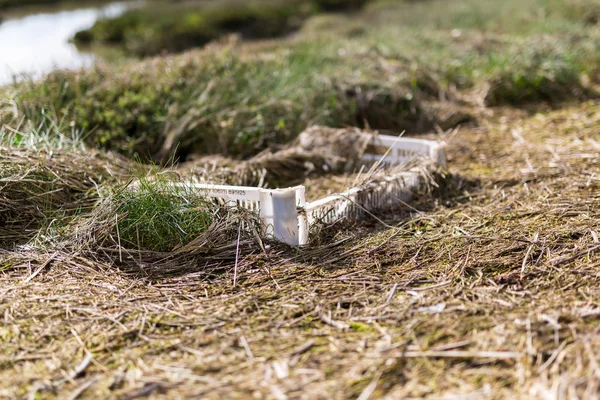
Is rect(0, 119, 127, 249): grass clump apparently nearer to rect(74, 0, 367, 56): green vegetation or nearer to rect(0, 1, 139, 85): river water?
rect(0, 1, 139, 85): river water

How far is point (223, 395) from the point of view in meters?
1.88

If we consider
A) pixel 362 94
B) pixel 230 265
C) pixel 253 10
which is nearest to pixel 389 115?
pixel 362 94

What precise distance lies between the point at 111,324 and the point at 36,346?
25 centimetres

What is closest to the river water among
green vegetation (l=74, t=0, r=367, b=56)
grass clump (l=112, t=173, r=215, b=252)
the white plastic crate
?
green vegetation (l=74, t=0, r=367, b=56)

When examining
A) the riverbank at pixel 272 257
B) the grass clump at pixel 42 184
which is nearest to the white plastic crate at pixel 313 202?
the riverbank at pixel 272 257

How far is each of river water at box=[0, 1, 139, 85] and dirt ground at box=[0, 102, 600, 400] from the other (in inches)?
121

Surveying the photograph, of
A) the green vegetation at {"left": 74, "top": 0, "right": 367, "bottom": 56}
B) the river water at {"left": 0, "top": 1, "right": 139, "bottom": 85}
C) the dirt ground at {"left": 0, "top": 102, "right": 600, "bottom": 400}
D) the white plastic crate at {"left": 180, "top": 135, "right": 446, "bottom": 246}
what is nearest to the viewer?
the dirt ground at {"left": 0, "top": 102, "right": 600, "bottom": 400}

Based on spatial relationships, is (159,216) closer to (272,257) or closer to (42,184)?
(272,257)

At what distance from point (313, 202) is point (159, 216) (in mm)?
686

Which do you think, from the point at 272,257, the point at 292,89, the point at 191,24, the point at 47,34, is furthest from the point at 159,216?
the point at 47,34

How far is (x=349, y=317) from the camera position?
7.59ft

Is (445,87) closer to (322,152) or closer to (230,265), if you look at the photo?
(322,152)

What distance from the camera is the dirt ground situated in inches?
75.8

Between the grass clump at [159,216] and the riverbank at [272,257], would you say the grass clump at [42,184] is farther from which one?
the grass clump at [159,216]
